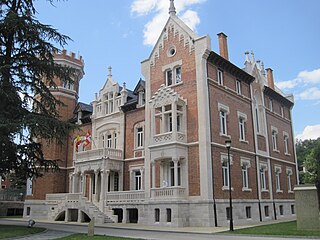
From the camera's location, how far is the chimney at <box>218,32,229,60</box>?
27.4m

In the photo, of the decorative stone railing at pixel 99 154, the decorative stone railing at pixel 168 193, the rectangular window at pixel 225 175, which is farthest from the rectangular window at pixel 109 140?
the rectangular window at pixel 225 175

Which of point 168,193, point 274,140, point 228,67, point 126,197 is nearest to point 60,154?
point 126,197

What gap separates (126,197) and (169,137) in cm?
616

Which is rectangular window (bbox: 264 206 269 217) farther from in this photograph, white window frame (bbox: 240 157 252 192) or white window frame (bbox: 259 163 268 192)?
white window frame (bbox: 240 157 252 192)

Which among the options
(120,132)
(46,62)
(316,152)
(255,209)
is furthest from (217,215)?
(316,152)

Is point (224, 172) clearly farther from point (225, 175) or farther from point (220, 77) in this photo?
point (220, 77)

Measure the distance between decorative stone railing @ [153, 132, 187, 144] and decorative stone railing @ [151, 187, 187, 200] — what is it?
3202 mm

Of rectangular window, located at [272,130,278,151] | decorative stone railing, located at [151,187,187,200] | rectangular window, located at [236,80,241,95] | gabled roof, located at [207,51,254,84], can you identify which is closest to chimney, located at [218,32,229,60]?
gabled roof, located at [207,51,254,84]

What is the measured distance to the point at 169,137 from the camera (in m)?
23.2

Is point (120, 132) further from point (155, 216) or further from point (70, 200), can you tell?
point (155, 216)

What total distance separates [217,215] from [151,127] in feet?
24.9

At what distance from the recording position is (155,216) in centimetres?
2303

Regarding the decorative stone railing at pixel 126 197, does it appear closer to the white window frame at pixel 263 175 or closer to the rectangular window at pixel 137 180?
the rectangular window at pixel 137 180

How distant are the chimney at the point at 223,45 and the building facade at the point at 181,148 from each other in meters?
0.09
